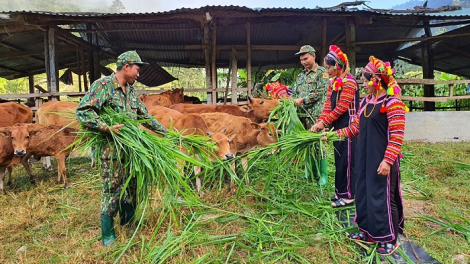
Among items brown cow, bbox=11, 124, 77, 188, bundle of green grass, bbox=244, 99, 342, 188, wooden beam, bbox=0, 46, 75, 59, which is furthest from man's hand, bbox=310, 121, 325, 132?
wooden beam, bbox=0, 46, 75, 59

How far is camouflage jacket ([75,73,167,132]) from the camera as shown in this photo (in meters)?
2.88

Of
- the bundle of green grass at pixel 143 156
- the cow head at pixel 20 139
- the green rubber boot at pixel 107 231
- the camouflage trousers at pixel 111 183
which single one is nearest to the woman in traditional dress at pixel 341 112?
the bundle of green grass at pixel 143 156

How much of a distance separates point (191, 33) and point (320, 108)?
6.93 meters

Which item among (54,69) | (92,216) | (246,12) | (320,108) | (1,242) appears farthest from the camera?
(54,69)

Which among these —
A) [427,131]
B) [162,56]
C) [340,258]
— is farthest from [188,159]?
[162,56]

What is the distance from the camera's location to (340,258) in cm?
286

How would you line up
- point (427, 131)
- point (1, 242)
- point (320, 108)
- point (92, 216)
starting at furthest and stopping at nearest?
point (427, 131)
point (320, 108)
point (92, 216)
point (1, 242)

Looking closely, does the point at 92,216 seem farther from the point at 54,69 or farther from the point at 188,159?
the point at 54,69

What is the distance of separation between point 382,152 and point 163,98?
692 centimetres

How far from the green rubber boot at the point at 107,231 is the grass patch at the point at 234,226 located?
0.33ft

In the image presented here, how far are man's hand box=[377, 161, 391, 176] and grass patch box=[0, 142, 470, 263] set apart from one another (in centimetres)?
72

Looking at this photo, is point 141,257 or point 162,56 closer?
point 141,257

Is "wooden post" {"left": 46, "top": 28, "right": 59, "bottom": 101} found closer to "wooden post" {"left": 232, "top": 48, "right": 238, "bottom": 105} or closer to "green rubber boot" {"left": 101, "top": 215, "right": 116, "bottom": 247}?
"wooden post" {"left": 232, "top": 48, "right": 238, "bottom": 105}

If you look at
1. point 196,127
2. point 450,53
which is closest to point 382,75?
point 196,127
